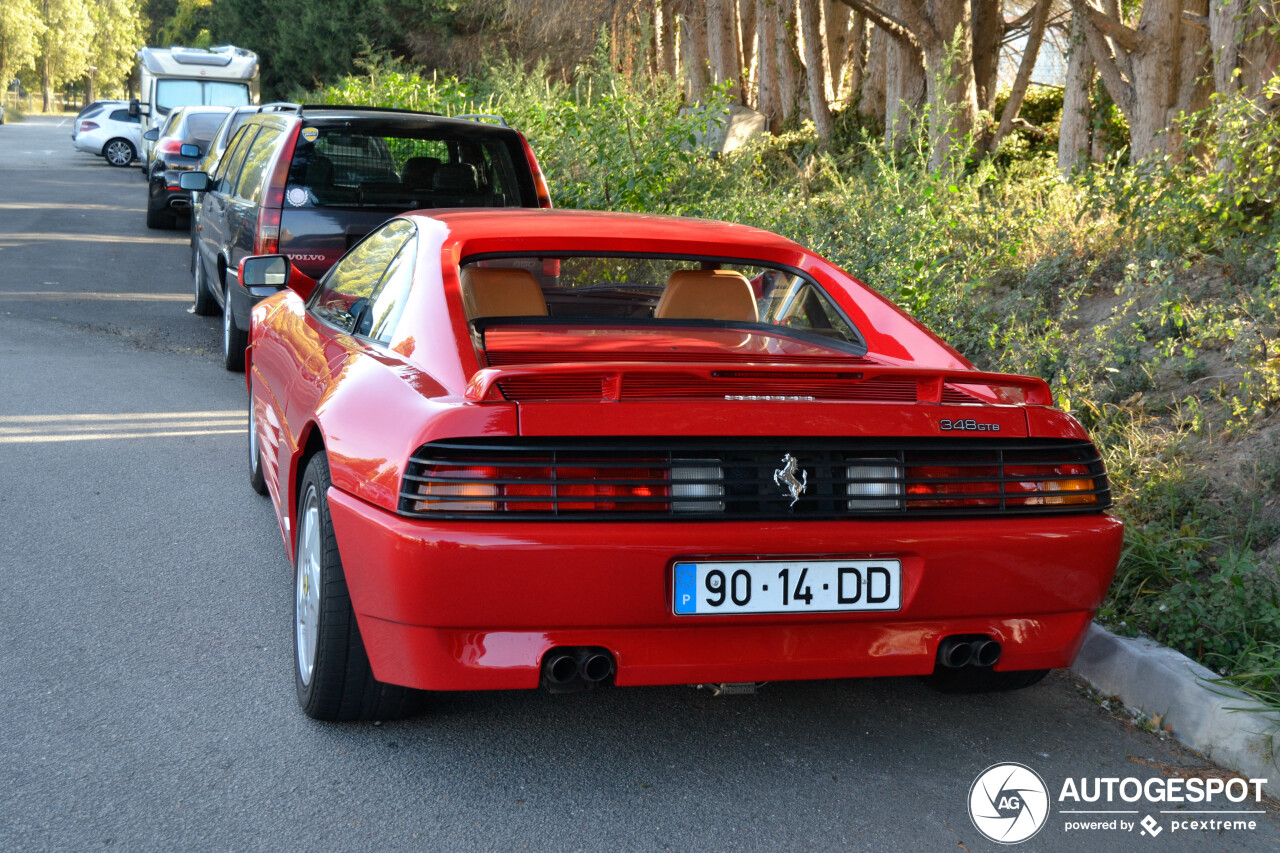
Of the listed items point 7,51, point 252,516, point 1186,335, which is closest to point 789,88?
point 1186,335

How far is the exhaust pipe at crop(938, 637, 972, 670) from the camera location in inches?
124

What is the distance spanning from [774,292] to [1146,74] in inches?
237

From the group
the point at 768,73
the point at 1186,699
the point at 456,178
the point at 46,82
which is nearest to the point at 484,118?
the point at 456,178

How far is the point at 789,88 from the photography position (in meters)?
19.5

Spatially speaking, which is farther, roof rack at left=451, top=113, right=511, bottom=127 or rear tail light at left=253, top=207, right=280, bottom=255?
roof rack at left=451, top=113, right=511, bottom=127

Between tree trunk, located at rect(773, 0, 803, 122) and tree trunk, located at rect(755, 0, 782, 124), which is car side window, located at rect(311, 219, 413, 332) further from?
tree trunk, located at rect(755, 0, 782, 124)

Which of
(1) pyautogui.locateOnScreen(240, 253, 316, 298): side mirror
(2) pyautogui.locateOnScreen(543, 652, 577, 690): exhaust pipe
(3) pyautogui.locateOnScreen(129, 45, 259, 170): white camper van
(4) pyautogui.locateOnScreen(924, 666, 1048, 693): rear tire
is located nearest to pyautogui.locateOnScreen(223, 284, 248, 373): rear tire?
(1) pyautogui.locateOnScreen(240, 253, 316, 298): side mirror

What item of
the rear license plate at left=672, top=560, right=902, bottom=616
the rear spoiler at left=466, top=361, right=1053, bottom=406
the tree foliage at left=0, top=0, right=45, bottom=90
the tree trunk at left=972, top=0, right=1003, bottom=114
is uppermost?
the tree foliage at left=0, top=0, right=45, bottom=90

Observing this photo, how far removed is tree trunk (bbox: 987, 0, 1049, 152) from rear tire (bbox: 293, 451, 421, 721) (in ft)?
39.7

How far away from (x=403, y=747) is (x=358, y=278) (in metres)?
1.85

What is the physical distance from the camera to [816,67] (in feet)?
Answer: 54.6

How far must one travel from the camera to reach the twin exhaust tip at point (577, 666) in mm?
2926

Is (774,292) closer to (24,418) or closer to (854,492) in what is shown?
(854,492)

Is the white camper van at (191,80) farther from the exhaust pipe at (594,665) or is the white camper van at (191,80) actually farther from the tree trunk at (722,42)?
the exhaust pipe at (594,665)
